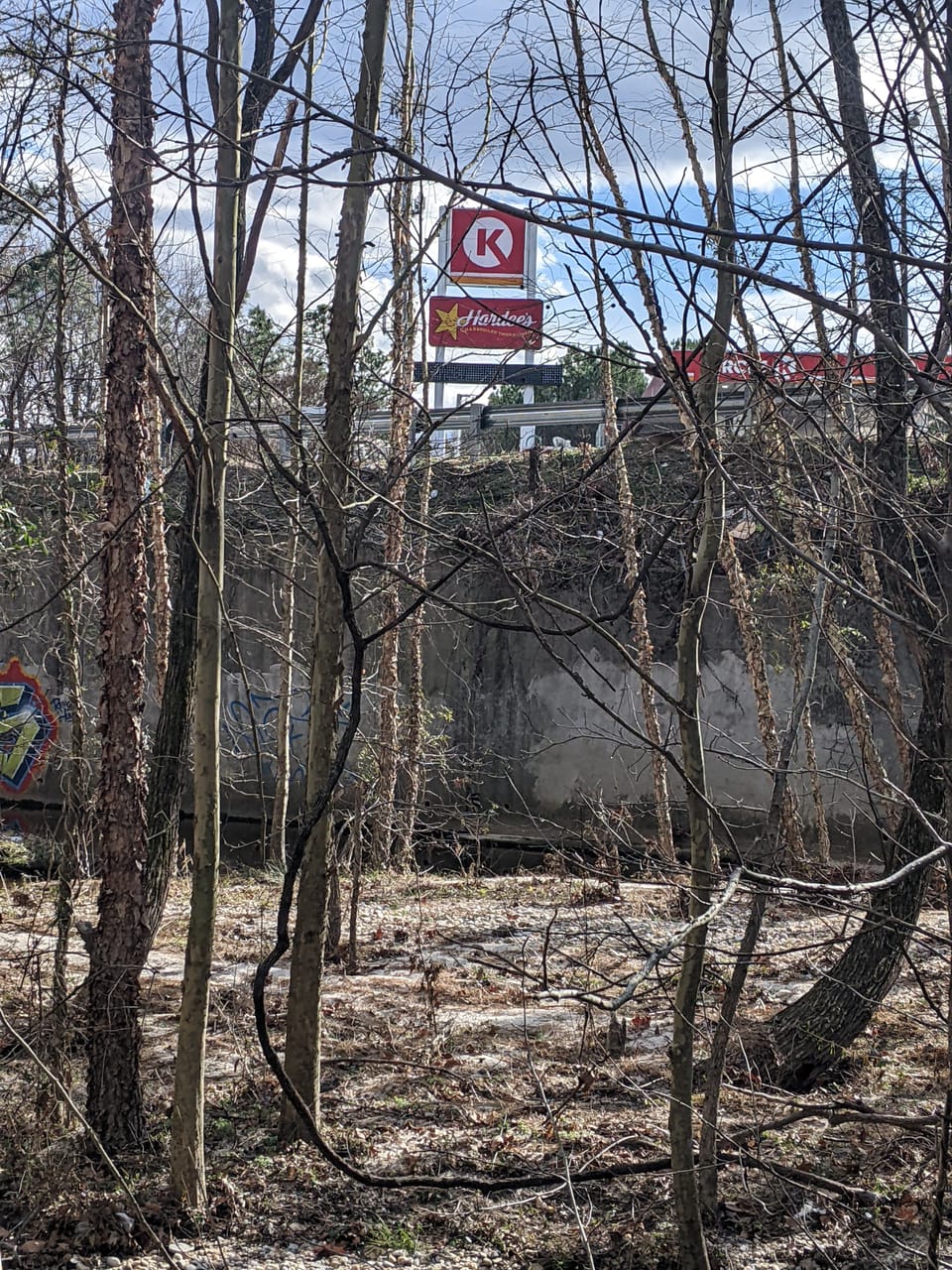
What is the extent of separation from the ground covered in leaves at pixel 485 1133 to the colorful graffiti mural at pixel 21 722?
10.1m

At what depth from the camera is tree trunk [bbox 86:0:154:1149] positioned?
476cm

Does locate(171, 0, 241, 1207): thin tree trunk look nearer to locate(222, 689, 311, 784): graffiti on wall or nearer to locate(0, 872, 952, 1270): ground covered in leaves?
locate(0, 872, 952, 1270): ground covered in leaves

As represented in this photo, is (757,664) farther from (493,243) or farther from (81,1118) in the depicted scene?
(493,243)

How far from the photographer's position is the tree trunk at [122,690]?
4.76 m

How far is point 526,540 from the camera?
441cm

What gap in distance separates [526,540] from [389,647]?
6836mm

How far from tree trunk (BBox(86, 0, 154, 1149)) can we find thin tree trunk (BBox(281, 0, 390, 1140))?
726mm

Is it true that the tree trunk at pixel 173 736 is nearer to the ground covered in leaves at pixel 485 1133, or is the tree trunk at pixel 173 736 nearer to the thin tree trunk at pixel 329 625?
the ground covered in leaves at pixel 485 1133

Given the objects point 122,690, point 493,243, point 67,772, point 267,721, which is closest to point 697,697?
point 122,690

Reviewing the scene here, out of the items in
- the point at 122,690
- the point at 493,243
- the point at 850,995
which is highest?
the point at 493,243

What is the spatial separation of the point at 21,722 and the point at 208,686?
46.2ft

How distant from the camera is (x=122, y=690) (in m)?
4.84

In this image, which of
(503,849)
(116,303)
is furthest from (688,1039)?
(503,849)

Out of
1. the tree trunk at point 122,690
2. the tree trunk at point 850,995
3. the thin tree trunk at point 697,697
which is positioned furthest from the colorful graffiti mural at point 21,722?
the thin tree trunk at point 697,697
